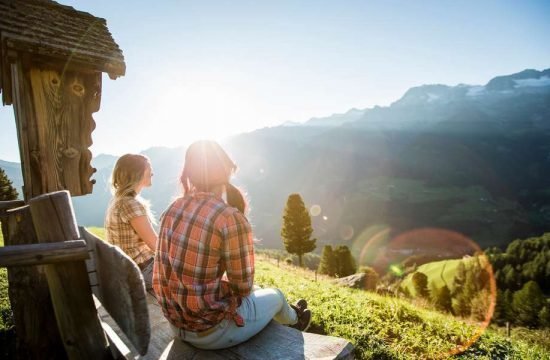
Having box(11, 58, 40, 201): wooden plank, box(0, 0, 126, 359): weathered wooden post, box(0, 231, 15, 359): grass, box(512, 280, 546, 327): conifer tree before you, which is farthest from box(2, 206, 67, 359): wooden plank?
box(512, 280, 546, 327): conifer tree

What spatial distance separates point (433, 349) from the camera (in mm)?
5699

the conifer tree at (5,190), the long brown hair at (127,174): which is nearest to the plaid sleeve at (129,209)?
the long brown hair at (127,174)

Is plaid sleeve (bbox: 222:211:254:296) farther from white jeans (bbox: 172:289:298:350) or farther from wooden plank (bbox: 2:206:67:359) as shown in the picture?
wooden plank (bbox: 2:206:67:359)

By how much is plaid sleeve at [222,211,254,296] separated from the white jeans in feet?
0.70

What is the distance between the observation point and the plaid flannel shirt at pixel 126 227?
435 cm

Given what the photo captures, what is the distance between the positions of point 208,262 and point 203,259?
0.18 feet

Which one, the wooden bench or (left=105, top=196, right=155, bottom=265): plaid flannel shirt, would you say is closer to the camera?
the wooden bench

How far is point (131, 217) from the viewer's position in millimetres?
4348

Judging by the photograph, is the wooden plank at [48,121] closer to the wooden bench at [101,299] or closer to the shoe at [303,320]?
the wooden bench at [101,299]

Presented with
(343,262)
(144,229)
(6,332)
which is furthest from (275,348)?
(343,262)

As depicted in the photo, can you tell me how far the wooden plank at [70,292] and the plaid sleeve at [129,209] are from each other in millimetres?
2058

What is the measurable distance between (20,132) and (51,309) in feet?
7.02

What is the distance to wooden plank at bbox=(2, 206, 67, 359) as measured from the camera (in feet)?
8.22

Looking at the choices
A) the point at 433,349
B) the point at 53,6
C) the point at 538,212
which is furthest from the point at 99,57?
the point at 538,212
